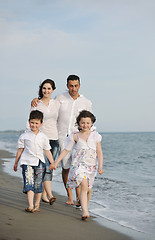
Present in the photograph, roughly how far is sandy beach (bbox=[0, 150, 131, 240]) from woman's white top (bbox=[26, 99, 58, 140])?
1.11 m

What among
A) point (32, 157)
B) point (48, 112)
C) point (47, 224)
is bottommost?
point (47, 224)

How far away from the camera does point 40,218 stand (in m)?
3.85

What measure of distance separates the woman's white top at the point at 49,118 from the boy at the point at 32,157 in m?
0.47

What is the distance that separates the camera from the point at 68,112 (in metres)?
4.95

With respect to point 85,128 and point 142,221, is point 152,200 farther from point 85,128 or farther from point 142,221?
point 85,128

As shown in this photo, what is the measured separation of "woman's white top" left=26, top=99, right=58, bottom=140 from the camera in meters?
4.74

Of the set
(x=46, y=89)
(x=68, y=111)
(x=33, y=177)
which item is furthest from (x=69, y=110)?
(x=33, y=177)

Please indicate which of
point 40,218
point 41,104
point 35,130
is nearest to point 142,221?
point 40,218

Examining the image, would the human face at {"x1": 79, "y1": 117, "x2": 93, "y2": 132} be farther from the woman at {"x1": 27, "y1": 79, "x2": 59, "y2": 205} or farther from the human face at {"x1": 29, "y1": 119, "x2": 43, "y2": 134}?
the woman at {"x1": 27, "y1": 79, "x2": 59, "y2": 205}

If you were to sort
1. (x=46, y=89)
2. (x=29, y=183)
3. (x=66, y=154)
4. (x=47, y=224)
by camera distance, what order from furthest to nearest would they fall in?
(x=46, y=89) < (x=66, y=154) < (x=29, y=183) < (x=47, y=224)

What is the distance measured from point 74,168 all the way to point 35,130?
75 cm

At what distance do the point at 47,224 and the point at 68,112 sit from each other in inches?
75.4

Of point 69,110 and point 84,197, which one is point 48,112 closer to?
point 69,110

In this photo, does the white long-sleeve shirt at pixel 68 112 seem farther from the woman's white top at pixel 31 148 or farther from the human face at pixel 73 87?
the woman's white top at pixel 31 148
